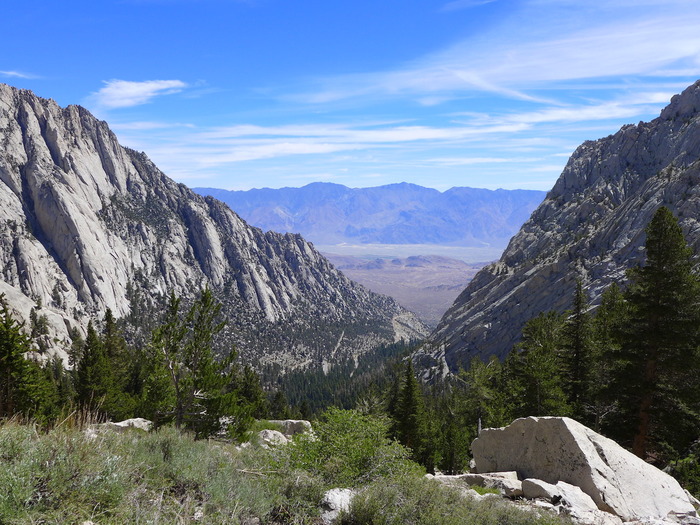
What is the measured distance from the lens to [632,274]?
68.6ft

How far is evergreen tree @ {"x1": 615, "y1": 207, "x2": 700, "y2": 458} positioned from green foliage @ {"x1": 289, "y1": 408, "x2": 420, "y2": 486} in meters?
11.5

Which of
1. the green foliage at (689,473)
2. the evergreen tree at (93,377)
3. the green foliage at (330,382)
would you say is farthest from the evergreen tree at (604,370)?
the green foliage at (330,382)

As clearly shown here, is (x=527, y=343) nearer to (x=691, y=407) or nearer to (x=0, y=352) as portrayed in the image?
(x=691, y=407)

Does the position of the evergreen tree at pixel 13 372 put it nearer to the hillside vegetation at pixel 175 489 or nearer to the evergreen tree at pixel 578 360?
the hillside vegetation at pixel 175 489

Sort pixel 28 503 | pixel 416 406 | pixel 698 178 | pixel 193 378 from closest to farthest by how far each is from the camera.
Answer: pixel 28 503 → pixel 193 378 → pixel 416 406 → pixel 698 178

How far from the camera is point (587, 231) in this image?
5271 inches

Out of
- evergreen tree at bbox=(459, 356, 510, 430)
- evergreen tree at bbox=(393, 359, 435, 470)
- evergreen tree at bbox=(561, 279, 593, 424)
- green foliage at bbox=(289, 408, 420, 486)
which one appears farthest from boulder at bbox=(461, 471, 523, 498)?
evergreen tree at bbox=(393, 359, 435, 470)

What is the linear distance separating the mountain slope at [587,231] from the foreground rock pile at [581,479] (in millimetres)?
87140

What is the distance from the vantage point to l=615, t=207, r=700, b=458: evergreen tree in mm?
19125

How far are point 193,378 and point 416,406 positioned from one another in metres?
23.1

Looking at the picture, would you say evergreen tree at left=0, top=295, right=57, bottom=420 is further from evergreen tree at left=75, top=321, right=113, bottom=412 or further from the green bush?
the green bush

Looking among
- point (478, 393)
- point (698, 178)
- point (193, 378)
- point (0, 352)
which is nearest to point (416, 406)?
point (478, 393)

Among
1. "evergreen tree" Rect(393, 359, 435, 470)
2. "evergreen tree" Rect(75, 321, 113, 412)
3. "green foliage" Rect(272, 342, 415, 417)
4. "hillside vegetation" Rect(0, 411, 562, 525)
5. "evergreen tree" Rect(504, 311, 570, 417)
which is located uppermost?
"hillside vegetation" Rect(0, 411, 562, 525)

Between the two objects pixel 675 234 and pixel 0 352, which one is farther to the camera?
pixel 0 352
